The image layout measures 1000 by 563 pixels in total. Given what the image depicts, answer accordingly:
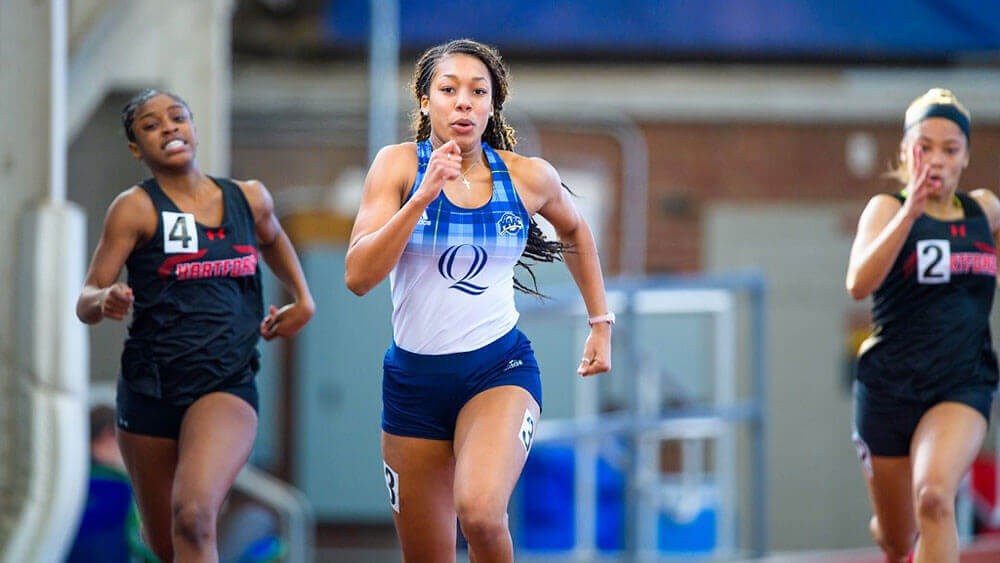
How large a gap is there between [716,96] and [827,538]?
4689 millimetres

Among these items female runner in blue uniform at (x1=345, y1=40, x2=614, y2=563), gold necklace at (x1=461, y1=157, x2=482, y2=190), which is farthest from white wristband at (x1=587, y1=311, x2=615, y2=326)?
gold necklace at (x1=461, y1=157, x2=482, y2=190)

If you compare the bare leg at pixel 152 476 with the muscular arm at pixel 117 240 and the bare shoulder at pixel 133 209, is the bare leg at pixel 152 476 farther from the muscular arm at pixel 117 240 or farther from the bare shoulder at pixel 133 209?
the bare shoulder at pixel 133 209

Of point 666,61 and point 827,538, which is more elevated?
point 666,61

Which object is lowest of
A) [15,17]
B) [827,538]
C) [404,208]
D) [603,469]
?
[827,538]

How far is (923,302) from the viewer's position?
5.25 m

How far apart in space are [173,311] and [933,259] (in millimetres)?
2789

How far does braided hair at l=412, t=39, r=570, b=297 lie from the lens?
178 inches

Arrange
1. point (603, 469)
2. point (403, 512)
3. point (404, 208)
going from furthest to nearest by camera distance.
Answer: point (603, 469)
point (403, 512)
point (404, 208)

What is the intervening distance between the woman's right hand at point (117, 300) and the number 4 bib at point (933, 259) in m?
2.85

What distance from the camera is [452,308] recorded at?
175 inches

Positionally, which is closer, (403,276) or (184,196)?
(403,276)

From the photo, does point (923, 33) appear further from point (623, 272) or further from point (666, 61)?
point (623, 272)

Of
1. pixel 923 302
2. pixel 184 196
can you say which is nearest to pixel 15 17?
pixel 184 196

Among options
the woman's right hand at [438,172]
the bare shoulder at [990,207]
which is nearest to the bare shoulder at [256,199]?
the woman's right hand at [438,172]
